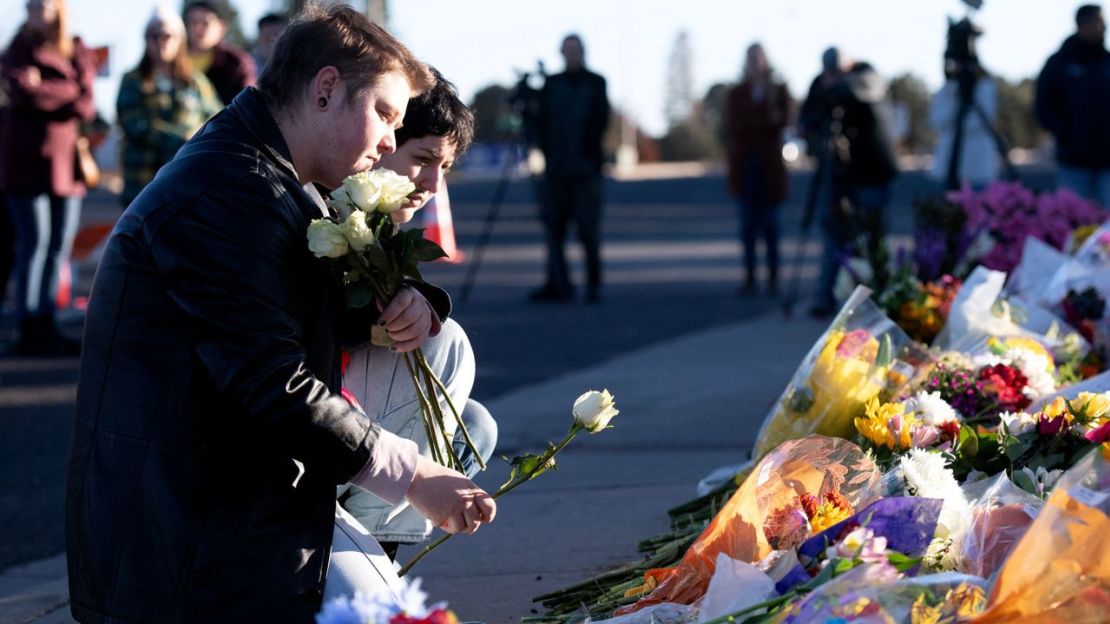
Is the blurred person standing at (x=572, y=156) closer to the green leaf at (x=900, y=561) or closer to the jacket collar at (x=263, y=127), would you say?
the jacket collar at (x=263, y=127)

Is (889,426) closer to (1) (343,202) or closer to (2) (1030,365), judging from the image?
(2) (1030,365)

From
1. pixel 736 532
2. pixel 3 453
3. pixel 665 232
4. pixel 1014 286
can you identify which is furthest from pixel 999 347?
pixel 665 232

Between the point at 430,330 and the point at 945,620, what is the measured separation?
3.82ft


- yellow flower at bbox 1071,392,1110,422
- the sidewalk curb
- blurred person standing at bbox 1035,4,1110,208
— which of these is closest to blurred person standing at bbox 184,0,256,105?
the sidewalk curb

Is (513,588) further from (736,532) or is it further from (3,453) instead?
(3,453)

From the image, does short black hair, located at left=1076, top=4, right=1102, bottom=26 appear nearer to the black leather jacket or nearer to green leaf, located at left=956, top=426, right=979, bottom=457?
green leaf, located at left=956, top=426, right=979, bottom=457

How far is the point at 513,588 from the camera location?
375 centimetres

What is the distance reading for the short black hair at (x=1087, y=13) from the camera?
9.26m

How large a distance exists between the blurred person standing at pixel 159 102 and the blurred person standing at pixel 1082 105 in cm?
537

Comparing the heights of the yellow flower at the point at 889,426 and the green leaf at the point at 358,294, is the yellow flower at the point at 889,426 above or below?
below

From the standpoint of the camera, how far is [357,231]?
247 centimetres

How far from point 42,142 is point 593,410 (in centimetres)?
585

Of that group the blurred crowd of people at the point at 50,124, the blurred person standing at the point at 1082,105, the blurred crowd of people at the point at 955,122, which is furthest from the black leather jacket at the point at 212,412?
the blurred person standing at the point at 1082,105

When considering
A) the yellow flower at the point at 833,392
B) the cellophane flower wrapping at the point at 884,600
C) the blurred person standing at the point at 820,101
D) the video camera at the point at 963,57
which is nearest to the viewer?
the cellophane flower wrapping at the point at 884,600
